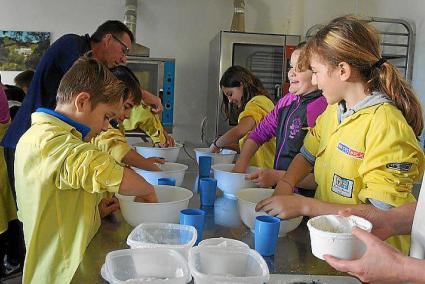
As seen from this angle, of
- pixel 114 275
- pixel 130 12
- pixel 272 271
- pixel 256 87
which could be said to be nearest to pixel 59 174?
pixel 114 275

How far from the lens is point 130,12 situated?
3.40 m

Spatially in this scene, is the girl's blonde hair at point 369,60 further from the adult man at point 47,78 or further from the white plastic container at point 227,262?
the adult man at point 47,78

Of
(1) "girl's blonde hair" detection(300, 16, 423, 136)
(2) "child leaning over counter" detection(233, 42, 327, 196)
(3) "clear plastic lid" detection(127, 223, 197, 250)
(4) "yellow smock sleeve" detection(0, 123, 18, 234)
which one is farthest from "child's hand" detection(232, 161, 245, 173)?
(4) "yellow smock sleeve" detection(0, 123, 18, 234)

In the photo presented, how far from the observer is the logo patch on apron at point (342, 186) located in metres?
1.11

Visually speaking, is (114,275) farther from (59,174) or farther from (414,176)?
(414,176)

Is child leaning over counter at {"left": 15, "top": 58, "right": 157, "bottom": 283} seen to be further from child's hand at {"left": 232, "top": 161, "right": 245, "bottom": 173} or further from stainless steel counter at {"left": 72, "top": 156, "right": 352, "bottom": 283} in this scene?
child's hand at {"left": 232, "top": 161, "right": 245, "bottom": 173}

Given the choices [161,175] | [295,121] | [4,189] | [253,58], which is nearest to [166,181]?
[161,175]

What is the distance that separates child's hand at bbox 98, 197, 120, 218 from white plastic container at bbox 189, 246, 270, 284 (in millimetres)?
543

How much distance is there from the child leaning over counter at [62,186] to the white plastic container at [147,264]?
0.94 ft

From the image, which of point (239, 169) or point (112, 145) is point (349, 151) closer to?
point (239, 169)

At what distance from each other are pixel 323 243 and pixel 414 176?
38cm

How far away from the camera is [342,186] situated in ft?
3.72

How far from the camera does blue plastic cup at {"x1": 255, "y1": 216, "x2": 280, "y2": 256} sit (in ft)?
3.09

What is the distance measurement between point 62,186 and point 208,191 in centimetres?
47
